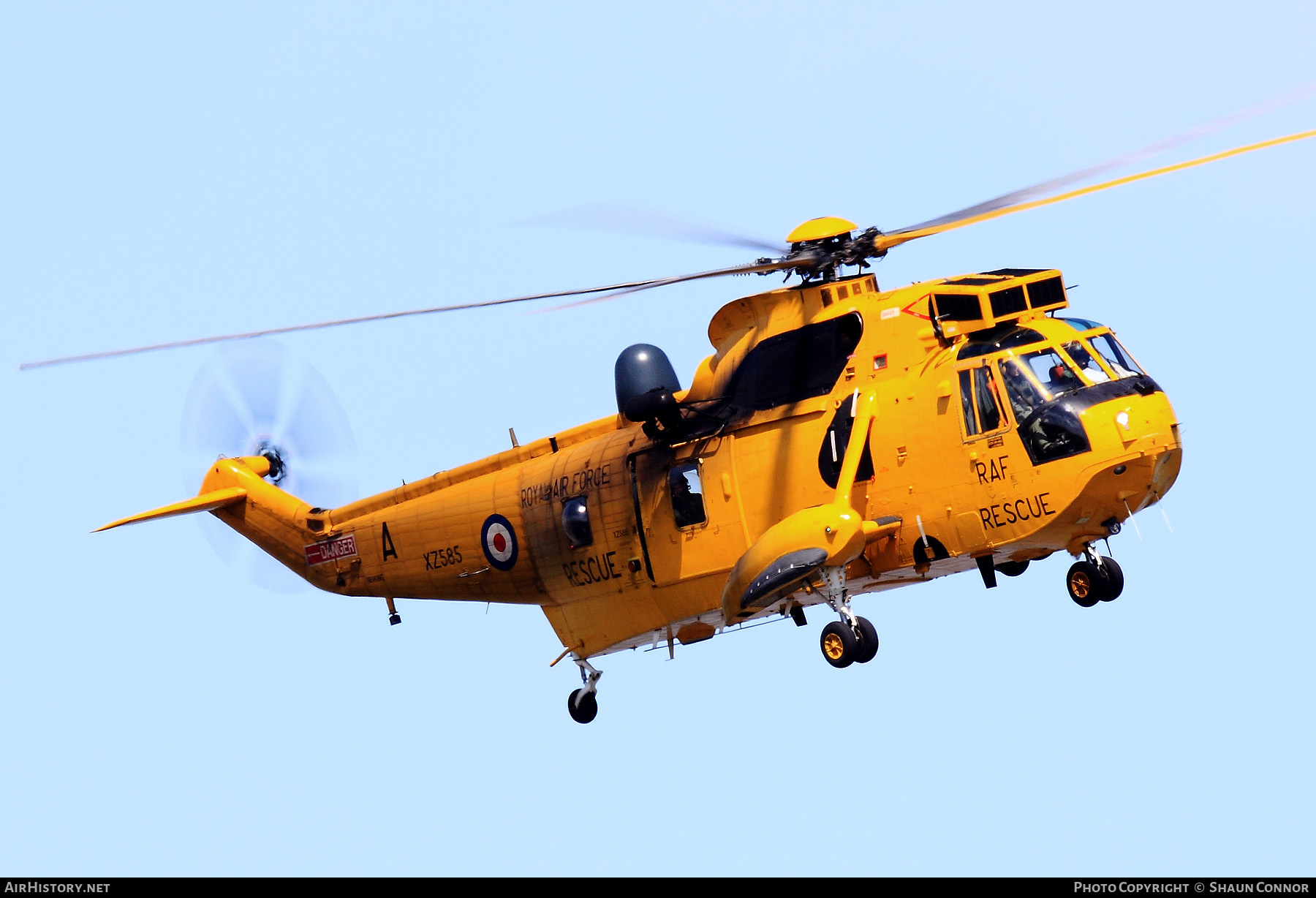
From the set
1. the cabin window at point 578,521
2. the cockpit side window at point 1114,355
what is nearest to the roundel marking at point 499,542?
the cabin window at point 578,521

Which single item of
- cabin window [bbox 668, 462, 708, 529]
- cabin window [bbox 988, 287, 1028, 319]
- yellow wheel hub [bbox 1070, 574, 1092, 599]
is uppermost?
cabin window [bbox 988, 287, 1028, 319]

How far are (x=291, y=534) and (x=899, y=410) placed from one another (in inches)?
429

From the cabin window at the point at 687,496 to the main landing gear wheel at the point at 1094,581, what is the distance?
4.37 metres

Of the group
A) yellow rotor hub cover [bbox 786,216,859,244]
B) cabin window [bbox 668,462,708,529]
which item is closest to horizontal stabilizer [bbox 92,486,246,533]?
cabin window [bbox 668,462,708,529]

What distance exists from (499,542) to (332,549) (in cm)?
344

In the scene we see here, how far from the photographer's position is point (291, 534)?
26.6 m

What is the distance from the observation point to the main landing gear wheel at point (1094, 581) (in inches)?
757

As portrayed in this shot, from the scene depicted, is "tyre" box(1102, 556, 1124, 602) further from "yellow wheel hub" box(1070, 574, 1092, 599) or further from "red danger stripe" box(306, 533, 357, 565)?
"red danger stripe" box(306, 533, 357, 565)

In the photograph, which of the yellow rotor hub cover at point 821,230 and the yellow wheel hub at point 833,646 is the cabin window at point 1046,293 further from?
the yellow wheel hub at point 833,646

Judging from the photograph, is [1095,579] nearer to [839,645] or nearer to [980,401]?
[980,401]

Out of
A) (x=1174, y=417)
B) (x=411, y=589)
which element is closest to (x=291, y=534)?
(x=411, y=589)

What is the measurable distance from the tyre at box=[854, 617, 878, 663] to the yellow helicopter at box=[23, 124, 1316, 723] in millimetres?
18

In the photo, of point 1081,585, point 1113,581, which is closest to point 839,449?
point 1081,585

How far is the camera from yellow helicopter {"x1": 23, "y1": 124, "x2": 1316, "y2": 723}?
60.8 feet
